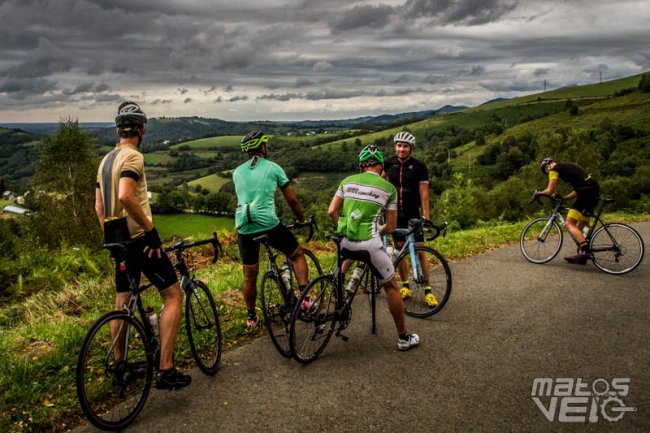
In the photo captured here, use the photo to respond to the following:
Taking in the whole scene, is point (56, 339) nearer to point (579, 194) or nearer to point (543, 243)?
point (543, 243)

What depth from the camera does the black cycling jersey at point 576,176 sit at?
9.57 m

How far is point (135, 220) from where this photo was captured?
13.8 feet

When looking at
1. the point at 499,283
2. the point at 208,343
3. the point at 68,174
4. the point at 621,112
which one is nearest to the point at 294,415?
the point at 208,343

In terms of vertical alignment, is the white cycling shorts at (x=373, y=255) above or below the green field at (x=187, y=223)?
above

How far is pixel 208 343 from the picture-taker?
569 centimetres

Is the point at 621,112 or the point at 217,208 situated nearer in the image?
the point at 217,208

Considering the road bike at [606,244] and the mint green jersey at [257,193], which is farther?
the road bike at [606,244]

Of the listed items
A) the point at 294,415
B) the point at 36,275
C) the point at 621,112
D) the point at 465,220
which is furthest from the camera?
the point at 621,112

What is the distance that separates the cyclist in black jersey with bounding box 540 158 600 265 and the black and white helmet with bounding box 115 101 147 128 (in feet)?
26.9

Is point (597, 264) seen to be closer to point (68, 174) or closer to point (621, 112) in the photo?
point (68, 174)

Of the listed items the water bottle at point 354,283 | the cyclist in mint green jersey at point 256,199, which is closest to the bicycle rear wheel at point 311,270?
the cyclist in mint green jersey at point 256,199

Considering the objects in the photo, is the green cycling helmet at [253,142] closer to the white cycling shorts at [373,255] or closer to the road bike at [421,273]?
the white cycling shorts at [373,255]

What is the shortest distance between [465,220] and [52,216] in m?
33.0

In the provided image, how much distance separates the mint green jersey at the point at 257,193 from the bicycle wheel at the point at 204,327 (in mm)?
988
